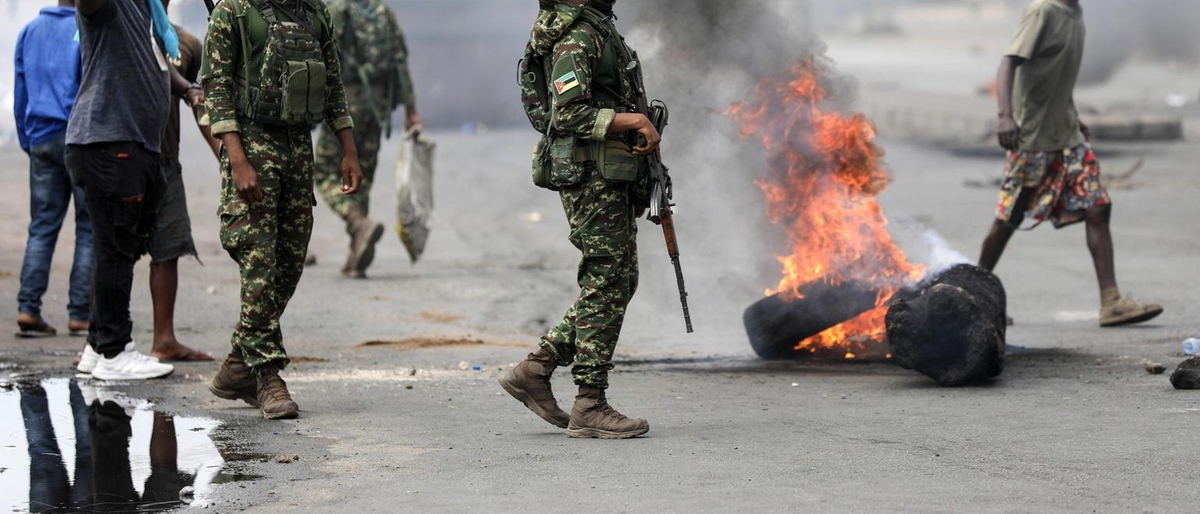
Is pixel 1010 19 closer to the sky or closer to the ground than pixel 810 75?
closer to the sky

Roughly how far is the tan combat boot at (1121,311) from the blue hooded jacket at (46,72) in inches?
212

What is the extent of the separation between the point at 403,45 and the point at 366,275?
1.65 metres

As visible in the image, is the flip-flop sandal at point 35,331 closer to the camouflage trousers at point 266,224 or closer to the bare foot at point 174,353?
the bare foot at point 174,353

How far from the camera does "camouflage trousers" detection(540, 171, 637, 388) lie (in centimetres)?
498

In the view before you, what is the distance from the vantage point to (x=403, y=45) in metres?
10.4

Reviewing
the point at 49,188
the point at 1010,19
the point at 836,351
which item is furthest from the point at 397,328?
the point at 1010,19

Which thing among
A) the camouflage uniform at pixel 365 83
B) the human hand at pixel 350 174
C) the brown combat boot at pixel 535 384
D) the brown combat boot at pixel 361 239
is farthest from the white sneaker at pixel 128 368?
the camouflage uniform at pixel 365 83

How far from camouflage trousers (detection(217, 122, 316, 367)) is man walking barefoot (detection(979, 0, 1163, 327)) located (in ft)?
12.7

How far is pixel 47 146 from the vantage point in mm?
7152

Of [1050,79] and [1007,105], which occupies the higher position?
[1050,79]

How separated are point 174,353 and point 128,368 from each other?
19.4 inches

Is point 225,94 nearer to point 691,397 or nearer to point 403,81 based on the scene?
point 691,397

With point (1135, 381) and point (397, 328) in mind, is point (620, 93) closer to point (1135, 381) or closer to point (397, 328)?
point (1135, 381)

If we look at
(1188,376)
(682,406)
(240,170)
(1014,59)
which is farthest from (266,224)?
(1014,59)
